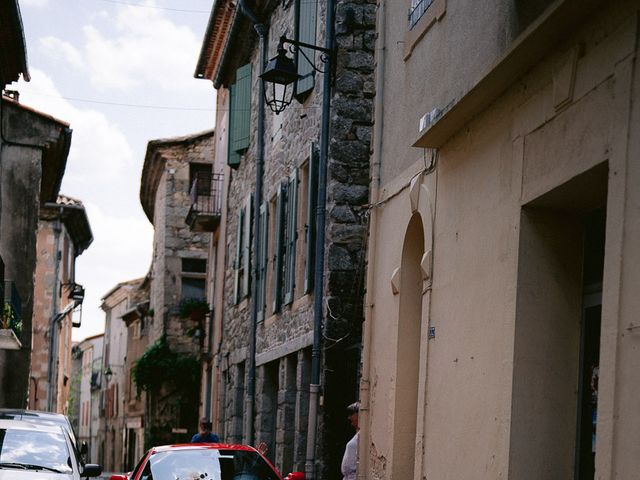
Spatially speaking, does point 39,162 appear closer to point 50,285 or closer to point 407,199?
point 50,285

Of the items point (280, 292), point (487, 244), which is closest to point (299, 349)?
point (280, 292)

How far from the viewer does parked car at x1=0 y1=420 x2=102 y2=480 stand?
11.2m

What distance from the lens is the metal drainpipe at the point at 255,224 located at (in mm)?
21156

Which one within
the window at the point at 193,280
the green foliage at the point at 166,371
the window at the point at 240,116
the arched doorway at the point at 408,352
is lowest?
the green foliage at the point at 166,371

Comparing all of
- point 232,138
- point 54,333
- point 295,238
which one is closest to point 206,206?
point 232,138

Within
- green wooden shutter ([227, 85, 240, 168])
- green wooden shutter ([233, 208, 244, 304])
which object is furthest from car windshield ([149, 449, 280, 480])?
green wooden shutter ([227, 85, 240, 168])

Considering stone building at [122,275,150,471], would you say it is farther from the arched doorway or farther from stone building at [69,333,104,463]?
the arched doorway

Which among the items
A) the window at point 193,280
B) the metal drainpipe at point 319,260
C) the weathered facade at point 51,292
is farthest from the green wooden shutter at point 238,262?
the weathered facade at point 51,292

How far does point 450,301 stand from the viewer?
10062 millimetres

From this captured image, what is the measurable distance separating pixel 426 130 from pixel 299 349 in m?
7.77

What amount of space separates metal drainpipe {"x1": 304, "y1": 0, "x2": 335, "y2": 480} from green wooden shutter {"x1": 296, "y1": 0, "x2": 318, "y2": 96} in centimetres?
107

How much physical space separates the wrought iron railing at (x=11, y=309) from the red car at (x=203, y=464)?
11.2 metres

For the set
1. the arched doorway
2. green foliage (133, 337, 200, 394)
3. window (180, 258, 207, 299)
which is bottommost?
green foliage (133, 337, 200, 394)

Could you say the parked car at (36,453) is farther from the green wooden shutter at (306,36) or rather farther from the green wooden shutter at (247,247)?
the green wooden shutter at (247,247)
